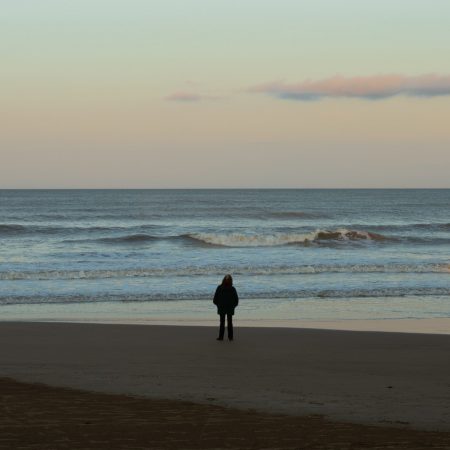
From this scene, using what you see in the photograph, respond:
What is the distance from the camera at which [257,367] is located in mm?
12461

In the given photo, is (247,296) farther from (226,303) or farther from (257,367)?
(257,367)

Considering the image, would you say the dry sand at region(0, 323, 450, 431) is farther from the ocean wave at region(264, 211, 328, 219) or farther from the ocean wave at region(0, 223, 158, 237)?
the ocean wave at region(264, 211, 328, 219)

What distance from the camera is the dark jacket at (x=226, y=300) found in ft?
50.3

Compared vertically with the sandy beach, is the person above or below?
above

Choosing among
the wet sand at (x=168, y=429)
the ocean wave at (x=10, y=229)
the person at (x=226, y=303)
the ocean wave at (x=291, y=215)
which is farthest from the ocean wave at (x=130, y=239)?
the wet sand at (x=168, y=429)

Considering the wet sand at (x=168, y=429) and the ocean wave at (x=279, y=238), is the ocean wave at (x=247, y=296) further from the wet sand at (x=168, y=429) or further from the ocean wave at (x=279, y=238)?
the ocean wave at (x=279, y=238)

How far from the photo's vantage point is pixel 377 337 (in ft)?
51.5

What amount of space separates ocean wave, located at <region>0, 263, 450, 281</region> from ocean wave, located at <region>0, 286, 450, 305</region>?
197 inches

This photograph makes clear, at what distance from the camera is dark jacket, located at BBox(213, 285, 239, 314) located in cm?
1534

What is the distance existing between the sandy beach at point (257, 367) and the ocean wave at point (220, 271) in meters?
11.3

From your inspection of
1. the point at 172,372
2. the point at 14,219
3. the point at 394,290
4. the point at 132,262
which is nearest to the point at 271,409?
the point at 172,372

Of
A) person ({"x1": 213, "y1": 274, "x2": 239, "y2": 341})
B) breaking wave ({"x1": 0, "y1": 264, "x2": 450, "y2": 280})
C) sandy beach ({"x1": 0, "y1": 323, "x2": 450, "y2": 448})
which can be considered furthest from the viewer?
breaking wave ({"x1": 0, "y1": 264, "x2": 450, "y2": 280})

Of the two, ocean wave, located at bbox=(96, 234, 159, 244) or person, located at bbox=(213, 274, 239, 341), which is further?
ocean wave, located at bbox=(96, 234, 159, 244)

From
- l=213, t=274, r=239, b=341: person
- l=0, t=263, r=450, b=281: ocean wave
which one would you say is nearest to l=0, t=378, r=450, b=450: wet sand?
l=213, t=274, r=239, b=341: person
